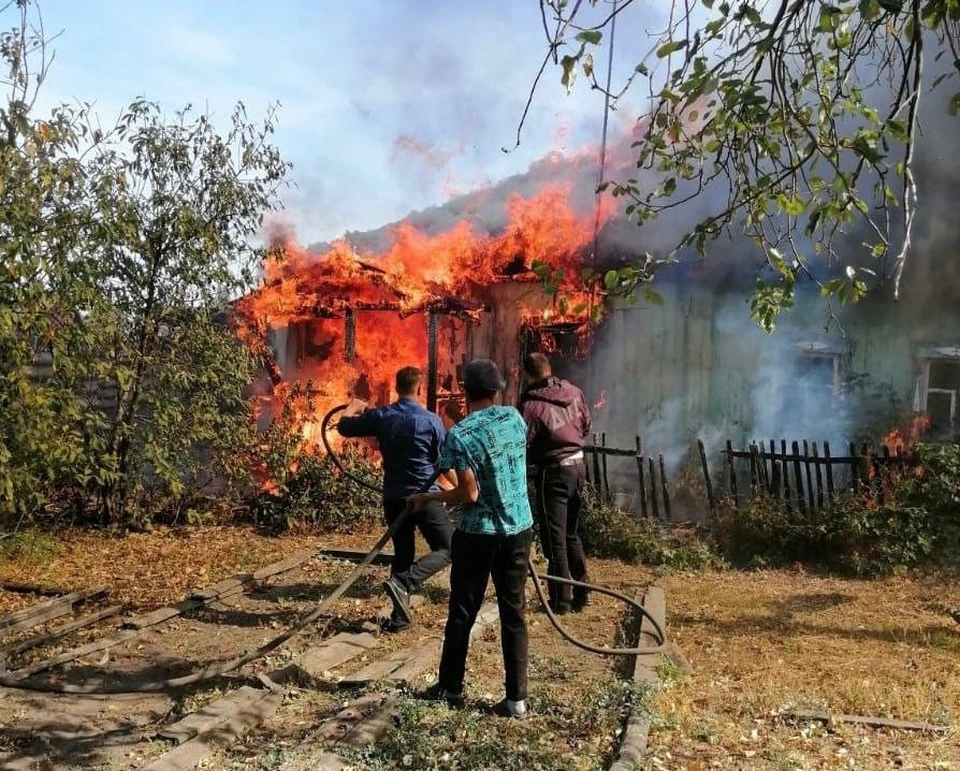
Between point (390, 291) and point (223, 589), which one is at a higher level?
point (390, 291)

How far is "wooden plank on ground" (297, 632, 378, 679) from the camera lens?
211 inches

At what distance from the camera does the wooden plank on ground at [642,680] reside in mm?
4039

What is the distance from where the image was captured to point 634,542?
940cm

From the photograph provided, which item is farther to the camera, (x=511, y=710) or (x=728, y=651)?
(x=728, y=651)

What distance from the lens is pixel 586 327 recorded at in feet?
44.1

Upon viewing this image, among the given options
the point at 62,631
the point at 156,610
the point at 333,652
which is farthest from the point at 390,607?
the point at 62,631

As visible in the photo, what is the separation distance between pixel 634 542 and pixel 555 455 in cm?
313

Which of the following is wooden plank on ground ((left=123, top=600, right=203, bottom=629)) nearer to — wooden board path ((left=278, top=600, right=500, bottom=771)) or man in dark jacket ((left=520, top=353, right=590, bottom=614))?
wooden board path ((left=278, top=600, right=500, bottom=771))

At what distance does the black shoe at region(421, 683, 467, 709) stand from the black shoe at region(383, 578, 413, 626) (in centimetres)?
150

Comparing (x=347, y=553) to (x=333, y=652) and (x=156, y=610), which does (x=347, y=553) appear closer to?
(x=156, y=610)

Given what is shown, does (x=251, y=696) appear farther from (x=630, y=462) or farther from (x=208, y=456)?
(x=630, y=462)

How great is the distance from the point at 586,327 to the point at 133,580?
7.99 meters

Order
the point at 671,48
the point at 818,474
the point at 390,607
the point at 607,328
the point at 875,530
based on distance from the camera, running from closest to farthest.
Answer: the point at 671,48 → the point at 390,607 → the point at 875,530 → the point at 818,474 → the point at 607,328

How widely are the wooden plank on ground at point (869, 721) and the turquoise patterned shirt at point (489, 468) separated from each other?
1935mm
